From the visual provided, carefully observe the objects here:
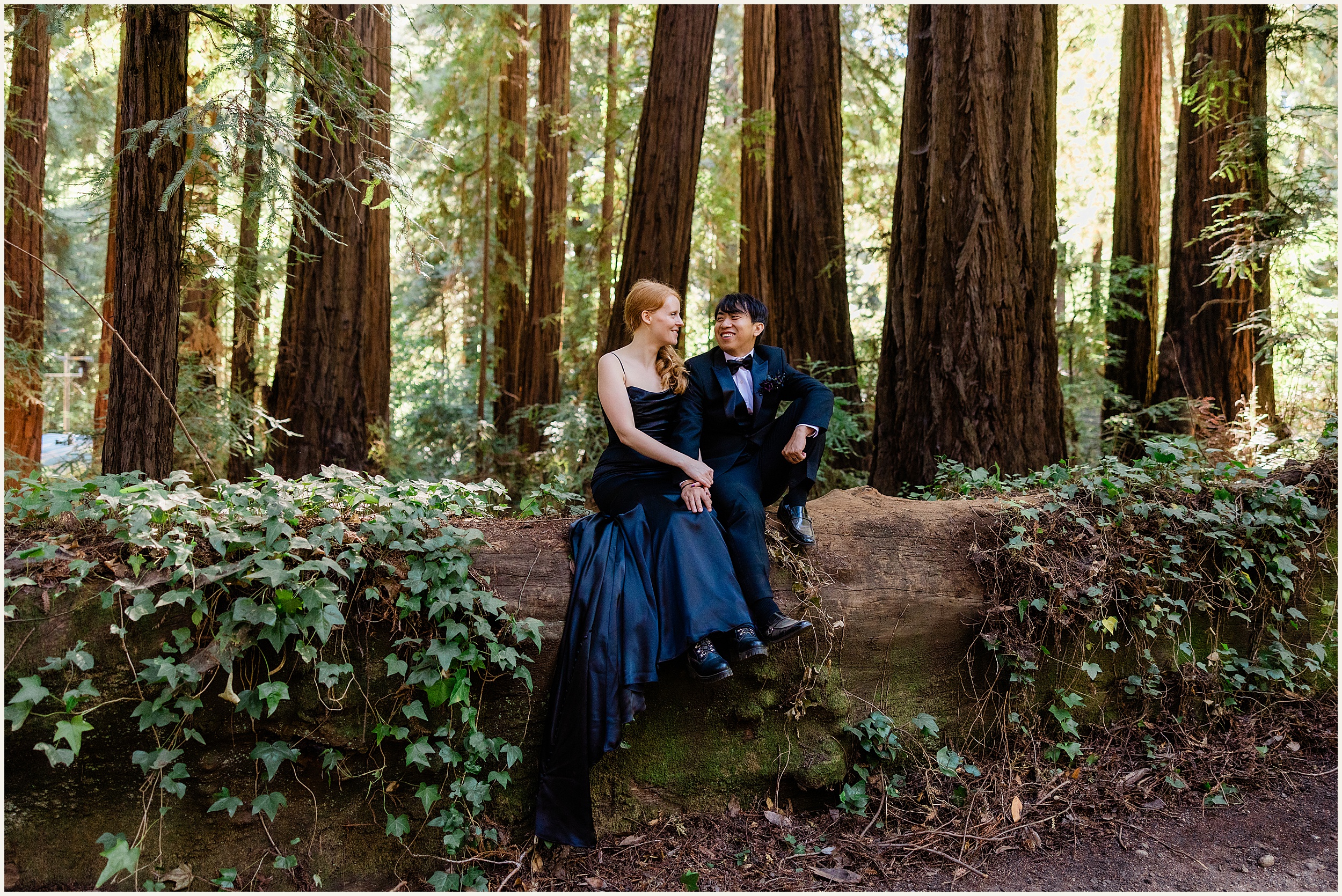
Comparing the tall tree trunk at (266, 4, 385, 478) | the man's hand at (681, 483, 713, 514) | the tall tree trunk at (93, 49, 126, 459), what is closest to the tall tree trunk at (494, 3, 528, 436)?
the tall tree trunk at (266, 4, 385, 478)

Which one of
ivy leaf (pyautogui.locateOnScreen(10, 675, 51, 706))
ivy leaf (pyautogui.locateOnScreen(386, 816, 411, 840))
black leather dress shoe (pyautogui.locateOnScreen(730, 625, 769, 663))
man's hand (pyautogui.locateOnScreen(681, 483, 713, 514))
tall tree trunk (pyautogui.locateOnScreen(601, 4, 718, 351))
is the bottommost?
ivy leaf (pyautogui.locateOnScreen(386, 816, 411, 840))

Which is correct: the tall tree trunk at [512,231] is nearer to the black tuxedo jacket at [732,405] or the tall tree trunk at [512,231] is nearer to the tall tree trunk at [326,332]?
the tall tree trunk at [326,332]

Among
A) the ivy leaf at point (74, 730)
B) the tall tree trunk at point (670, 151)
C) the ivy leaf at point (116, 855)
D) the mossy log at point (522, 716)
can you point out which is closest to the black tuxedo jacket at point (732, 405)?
the mossy log at point (522, 716)

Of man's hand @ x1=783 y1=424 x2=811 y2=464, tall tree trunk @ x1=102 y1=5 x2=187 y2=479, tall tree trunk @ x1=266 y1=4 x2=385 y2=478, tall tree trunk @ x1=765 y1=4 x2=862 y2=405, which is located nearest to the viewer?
man's hand @ x1=783 y1=424 x2=811 y2=464

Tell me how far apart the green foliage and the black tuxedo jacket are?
1282 millimetres

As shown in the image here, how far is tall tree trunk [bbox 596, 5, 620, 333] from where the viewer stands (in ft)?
38.0

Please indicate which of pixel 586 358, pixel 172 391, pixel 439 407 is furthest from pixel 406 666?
pixel 439 407

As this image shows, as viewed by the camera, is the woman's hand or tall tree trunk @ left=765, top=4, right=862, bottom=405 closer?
the woman's hand

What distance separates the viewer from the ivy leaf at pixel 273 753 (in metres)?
3.47

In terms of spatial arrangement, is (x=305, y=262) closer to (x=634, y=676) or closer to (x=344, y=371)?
(x=344, y=371)

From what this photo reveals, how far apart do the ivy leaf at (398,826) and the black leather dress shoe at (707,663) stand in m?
1.37

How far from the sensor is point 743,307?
4570 millimetres

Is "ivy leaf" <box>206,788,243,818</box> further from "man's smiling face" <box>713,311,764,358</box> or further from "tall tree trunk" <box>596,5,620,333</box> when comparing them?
"tall tree trunk" <box>596,5,620,333</box>

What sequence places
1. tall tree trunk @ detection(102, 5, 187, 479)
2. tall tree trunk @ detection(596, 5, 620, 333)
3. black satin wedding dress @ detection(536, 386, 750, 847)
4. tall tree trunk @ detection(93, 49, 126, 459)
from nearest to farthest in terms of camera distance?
black satin wedding dress @ detection(536, 386, 750, 847)
tall tree trunk @ detection(102, 5, 187, 479)
tall tree trunk @ detection(93, 49, 126, 459)
tall tree trunk @ detection(596, 5, 620, 333)
